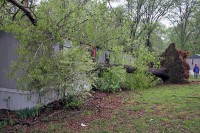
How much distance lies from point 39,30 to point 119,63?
6.39 meters

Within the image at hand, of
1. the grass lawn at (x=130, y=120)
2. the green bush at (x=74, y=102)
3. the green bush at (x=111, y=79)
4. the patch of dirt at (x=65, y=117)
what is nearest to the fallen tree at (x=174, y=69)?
the green bush at (x=111, y=79)

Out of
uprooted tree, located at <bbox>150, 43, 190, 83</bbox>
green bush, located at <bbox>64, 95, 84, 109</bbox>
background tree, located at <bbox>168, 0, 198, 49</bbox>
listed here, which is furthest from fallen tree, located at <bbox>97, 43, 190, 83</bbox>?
background tree, located at <bbox>168, 0, 198, 49</bbox>

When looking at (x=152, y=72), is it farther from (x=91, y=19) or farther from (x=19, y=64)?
(x=19, y=64)

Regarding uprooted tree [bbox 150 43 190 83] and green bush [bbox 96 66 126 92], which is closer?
green bush [bbox 96 66 126 92]

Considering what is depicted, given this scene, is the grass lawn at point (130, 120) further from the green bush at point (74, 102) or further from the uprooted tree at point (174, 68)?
the uprooted tree at point (174, 68)

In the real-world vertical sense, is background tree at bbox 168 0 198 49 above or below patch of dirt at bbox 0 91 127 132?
above

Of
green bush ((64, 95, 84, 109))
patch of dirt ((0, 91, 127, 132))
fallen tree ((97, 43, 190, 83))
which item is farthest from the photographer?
fallen tree ((97, 43, 190, 83))

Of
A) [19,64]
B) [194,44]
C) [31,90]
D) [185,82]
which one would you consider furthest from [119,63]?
[194,44]

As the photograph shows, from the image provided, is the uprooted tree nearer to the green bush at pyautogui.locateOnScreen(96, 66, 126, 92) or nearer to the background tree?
the green bush at pyautogui.locateOnScreen(96, 66, 126, 92)

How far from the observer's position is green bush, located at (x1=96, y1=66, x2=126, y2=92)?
30.3 ft

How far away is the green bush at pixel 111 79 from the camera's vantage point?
30.3 feet

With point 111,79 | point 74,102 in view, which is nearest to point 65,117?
point 74,102

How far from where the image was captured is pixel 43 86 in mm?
5625

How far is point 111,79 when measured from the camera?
945 centimetres
